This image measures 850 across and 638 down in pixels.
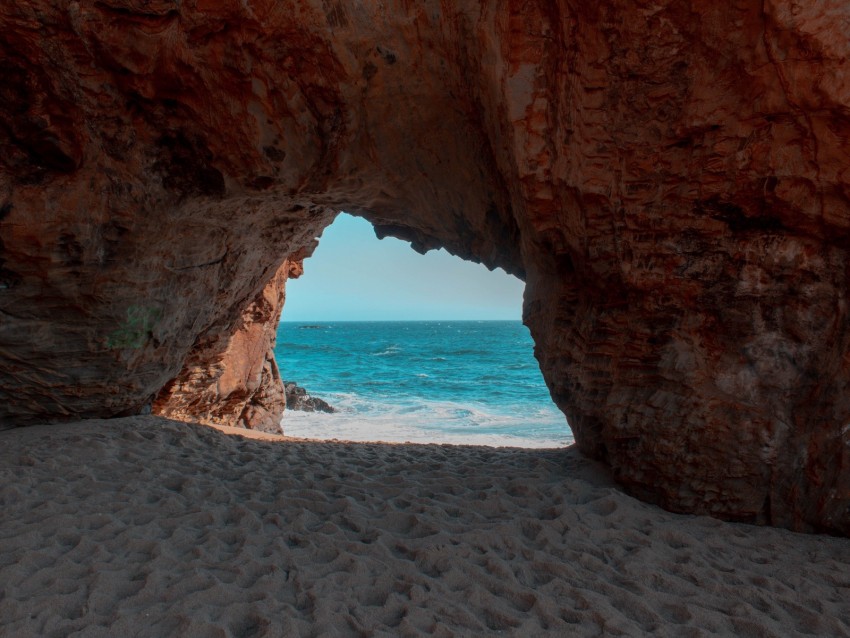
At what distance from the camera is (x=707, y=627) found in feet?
10.1

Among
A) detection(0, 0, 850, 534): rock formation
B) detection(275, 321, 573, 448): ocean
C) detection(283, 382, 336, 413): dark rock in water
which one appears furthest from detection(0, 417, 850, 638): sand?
detection(283, 382, 336, 413): dark rock in water

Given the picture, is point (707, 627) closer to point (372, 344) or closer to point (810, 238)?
point (810, 238)

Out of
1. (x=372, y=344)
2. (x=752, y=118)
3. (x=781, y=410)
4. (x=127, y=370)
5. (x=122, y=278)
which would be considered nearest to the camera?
(x=752, y=118)

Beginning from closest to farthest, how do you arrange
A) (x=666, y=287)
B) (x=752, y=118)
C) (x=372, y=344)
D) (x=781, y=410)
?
(x=752, y=118) < (x=781, y=410) < (x=666, y=287) < (x=372, y=344)

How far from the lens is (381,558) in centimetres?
370

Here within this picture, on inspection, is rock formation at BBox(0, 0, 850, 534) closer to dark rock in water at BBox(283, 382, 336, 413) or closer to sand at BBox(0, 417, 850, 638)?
sand at BBox(0, 417, 850, 638)

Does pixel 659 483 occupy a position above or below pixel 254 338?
below

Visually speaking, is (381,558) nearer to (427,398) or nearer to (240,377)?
(240,377)

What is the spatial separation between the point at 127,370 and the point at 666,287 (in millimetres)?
6453

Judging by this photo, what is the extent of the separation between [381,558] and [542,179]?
3.21 m

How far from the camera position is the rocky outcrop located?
961 cm

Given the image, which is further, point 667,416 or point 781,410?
point 667,416

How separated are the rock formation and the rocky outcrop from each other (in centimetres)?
253

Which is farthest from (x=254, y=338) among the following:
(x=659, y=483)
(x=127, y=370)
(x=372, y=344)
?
(x=372, y=344)
